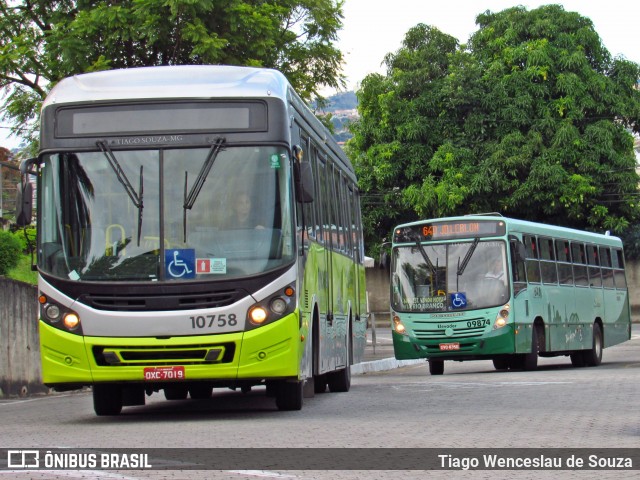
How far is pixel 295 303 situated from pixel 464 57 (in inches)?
1612

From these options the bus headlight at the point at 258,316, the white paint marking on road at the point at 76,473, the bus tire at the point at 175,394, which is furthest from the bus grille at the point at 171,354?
the bus tire at the point at 175,394

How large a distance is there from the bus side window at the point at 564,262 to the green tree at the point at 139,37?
657 cm

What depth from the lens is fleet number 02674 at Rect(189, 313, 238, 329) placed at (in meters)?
12.8

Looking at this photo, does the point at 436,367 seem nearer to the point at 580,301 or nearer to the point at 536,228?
the point at 536,228

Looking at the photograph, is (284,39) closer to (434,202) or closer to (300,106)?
(300,106)

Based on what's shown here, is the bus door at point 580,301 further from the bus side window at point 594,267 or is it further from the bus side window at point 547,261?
the bus side window at point 547,261

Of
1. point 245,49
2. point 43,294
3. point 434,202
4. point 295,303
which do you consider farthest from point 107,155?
point 434,202

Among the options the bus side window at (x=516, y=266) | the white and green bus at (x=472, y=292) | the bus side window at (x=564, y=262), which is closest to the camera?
the white and green bus at (x=472, y=292)

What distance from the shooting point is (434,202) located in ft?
171

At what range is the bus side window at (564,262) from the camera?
28.6m

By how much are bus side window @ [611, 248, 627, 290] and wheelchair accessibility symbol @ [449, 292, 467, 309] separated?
9397 mm

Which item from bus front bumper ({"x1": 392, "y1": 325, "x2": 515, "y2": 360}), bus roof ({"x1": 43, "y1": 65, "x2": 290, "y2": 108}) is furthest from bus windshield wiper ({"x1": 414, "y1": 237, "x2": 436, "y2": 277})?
bus roof ({"x1": 43, "y1": 65, "x2": 290, "y2": 108})

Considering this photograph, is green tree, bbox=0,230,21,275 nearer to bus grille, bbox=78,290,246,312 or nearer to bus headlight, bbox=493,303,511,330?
bus headlight, bbox=493,303,511,330

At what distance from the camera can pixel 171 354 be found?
42.3 feet
